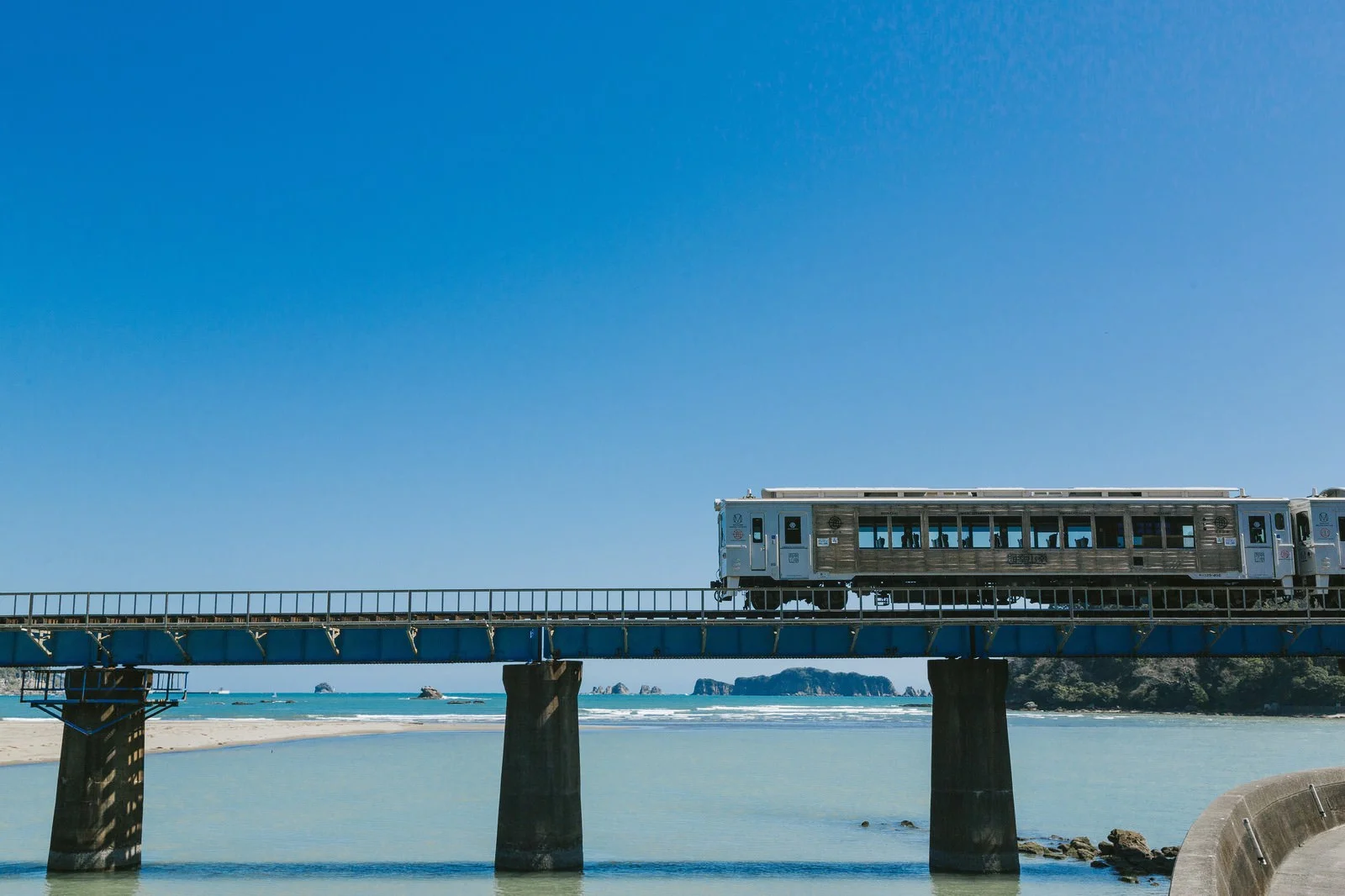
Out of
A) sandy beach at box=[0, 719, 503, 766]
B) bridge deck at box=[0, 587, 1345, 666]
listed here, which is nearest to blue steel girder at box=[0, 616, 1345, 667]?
bridge deck at box=[0, 587, 1345, 666]

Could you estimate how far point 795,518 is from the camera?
37.5 m

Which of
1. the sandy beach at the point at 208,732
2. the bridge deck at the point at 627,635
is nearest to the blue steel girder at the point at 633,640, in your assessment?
the bridge deck at the point at 627,635

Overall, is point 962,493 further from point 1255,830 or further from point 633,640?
point 1255,830

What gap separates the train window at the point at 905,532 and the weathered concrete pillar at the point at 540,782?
12239 millimetres

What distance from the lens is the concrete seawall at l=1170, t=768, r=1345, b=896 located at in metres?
14.5

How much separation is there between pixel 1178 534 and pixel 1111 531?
7.49 feet

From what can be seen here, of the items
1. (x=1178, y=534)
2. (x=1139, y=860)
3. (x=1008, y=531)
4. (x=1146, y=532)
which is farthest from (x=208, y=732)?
(x=1178, y=534)

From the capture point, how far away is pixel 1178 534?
1495 inches

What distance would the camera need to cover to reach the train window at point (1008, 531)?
124 ft

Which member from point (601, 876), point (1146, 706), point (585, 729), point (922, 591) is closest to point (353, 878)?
point (601, 876)

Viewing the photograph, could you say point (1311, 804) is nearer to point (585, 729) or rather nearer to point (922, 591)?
point (922, 591)

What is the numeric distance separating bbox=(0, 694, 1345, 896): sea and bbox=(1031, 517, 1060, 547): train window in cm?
1012

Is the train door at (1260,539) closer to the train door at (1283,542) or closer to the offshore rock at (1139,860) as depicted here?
the train door at (1283,542)

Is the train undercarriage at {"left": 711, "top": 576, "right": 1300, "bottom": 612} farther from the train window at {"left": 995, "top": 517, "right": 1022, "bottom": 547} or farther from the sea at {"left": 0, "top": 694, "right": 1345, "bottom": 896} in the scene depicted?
the sea at {"left": 0, "top": 694, "right": 1345, "bottom": 896}
